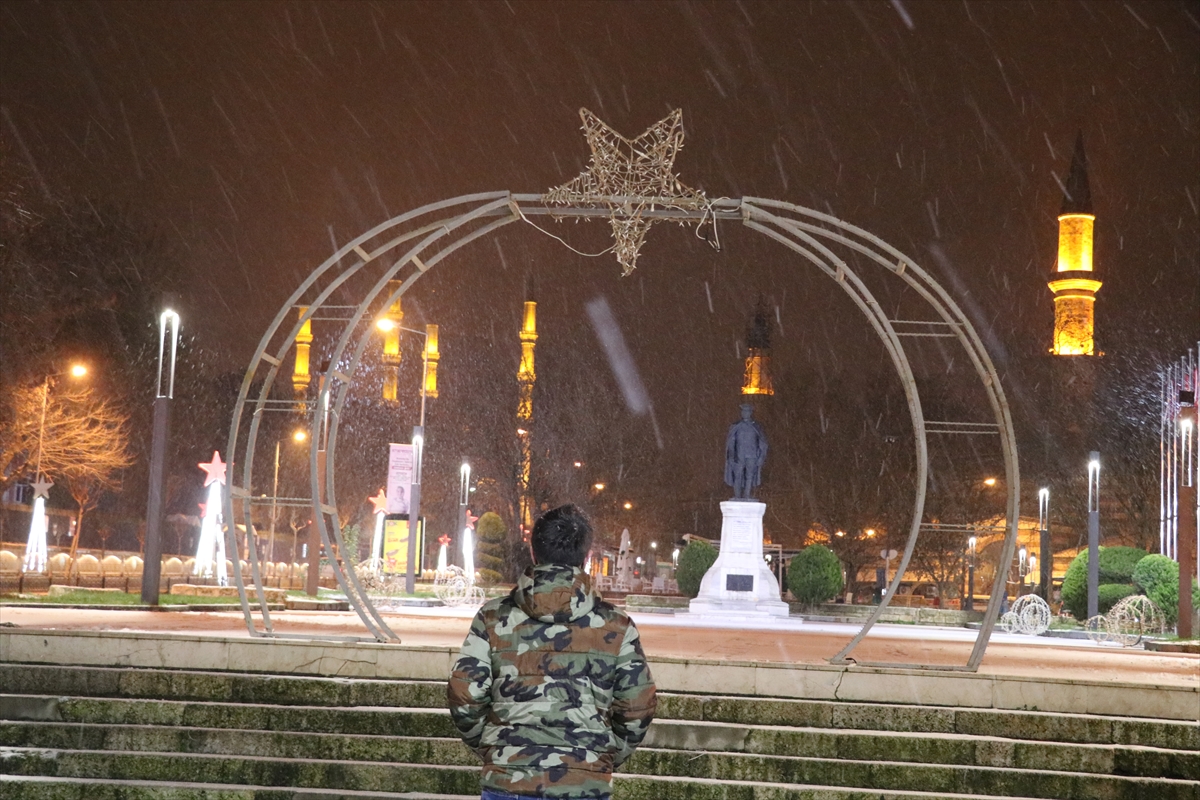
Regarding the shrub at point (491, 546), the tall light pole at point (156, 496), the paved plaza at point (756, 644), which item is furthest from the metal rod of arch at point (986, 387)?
the shrub at point (491, 546)

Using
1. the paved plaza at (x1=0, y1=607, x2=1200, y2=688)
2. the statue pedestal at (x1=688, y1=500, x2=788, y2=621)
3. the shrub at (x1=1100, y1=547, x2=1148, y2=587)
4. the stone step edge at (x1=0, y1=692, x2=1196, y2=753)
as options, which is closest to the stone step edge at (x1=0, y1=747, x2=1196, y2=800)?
the stone step edge at (x1=0, y1=692, x2=1196, y2=753)

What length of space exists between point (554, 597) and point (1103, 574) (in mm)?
30563

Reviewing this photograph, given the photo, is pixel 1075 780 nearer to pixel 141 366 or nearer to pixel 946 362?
pixel 141 366

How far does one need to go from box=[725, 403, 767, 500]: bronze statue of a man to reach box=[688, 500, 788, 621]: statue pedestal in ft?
1.36

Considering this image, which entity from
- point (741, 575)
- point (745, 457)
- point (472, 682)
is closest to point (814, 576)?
point (741, 575)

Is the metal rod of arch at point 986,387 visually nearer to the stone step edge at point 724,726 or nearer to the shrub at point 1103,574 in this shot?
the stone step edge at point 724,726

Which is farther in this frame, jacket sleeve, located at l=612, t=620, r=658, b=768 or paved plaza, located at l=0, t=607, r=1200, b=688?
paved plaza, located at l=0, t=607, r=1200, b=688

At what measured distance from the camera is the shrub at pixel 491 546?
46.8m

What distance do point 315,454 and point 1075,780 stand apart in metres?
7.04

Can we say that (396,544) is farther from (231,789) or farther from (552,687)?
(552,687)

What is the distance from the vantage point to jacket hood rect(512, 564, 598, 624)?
187 inches

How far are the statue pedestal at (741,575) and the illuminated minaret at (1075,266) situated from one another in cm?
7697

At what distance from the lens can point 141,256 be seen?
44188mm

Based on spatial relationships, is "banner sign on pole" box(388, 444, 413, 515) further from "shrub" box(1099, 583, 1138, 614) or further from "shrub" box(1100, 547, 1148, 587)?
"shrub" box(1100, 547, 1148, 587)
